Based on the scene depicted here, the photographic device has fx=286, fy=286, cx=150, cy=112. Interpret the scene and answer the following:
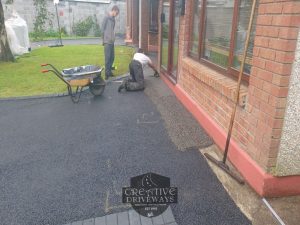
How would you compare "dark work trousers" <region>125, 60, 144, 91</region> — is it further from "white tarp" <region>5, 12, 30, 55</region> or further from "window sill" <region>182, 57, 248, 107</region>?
"white tarp" <region>5, 12, 30, 55</region>

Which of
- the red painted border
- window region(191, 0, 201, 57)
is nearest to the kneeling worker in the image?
window region(191, 0, 201, 57)

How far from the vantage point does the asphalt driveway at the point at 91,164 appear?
2.88 metres

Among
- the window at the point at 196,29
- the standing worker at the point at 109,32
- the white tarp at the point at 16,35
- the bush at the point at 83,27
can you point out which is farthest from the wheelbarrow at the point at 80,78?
the bush at the point at 83,27

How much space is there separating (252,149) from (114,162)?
5.72ft

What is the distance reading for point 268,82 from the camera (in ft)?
9.39

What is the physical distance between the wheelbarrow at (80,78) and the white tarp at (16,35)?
815cm

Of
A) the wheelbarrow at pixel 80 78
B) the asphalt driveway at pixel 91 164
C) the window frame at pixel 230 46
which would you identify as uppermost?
the window frame at pixel 230 46

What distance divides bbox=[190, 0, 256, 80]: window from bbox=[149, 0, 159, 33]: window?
6672 mm

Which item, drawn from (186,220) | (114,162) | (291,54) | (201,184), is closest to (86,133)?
(114,162)

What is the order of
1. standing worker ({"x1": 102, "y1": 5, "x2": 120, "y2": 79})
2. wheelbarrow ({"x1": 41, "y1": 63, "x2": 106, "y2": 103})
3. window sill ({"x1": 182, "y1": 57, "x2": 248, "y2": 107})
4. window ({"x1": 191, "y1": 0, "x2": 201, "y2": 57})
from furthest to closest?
standing worker ({"x1": 102, "y1": 5, "x2": 120, "y2": 79}) < wheelbarrow ({"x1": 41, "y1": 63, "x2": 106, "y2": 103}) < window ({"x1": 191, "y1": 0, "x2": 201, "y2": 57}) < window sill ({"x1": 182, "y1": 57, "x2": 248, "y2": 107})

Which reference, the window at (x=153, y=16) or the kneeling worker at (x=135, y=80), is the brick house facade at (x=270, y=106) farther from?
the window at (x=153, y=16)

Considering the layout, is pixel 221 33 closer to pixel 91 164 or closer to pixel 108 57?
pixel 91 164

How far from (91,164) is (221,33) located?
→ 2.71 meters

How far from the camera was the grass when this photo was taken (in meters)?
7.55
